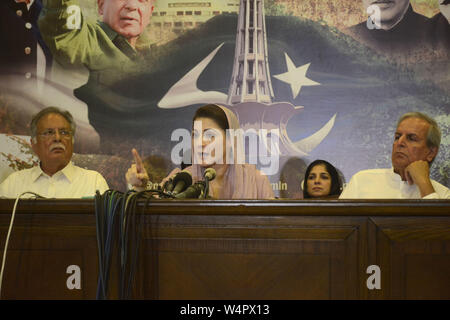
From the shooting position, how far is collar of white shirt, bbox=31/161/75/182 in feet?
10.4

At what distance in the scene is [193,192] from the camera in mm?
1503

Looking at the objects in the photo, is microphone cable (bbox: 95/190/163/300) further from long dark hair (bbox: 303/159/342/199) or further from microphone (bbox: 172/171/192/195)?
long dark hair (bbox: 303/159/342/199)

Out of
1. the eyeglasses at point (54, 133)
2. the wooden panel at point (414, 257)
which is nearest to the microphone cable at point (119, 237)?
the wooden panel at point (414, 257)

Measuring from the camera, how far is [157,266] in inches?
52.6

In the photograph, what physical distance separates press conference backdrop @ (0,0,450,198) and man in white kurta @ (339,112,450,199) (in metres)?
0.05

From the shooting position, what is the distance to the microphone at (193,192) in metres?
1.46

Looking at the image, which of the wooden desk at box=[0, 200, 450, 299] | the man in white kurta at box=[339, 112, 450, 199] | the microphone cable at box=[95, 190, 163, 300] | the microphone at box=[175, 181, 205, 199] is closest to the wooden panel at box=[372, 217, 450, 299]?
the wooden desk at box=[0, 200, 450, 299]

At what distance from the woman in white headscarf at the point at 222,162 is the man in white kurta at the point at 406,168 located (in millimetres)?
573

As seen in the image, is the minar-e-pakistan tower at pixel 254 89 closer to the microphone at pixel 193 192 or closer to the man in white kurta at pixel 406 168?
the man in white kurta at pixel 406 168

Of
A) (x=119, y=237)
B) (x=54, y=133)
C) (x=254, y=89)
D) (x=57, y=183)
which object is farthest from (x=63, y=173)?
(x=119, y=237)

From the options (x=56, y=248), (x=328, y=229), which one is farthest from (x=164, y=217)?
(x=328, y=229)

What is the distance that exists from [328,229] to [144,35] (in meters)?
2.40
